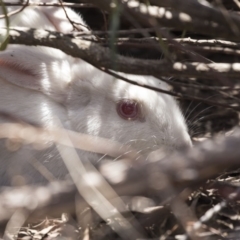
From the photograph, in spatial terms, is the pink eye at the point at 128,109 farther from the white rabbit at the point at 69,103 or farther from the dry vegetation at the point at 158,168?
the dry vegetation at the point at 158,168

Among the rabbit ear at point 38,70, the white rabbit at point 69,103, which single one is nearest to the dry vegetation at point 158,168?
the white rabbit at point 69,103

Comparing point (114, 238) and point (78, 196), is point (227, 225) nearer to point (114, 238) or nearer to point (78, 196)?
point (114, 238)

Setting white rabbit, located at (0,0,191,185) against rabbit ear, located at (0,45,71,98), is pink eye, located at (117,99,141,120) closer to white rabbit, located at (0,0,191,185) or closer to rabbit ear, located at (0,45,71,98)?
white rabbit, located at (0,0,191,185)

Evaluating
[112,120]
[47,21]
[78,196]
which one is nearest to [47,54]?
[47,21]

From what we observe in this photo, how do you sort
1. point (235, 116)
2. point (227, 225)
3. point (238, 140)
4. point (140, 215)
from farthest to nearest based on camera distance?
point (235, 116) → point (227, 225) → point (140, 215) → point (238, 140)

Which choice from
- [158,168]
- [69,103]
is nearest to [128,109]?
[69,103]

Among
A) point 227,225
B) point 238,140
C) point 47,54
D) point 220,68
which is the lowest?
point 227,225
